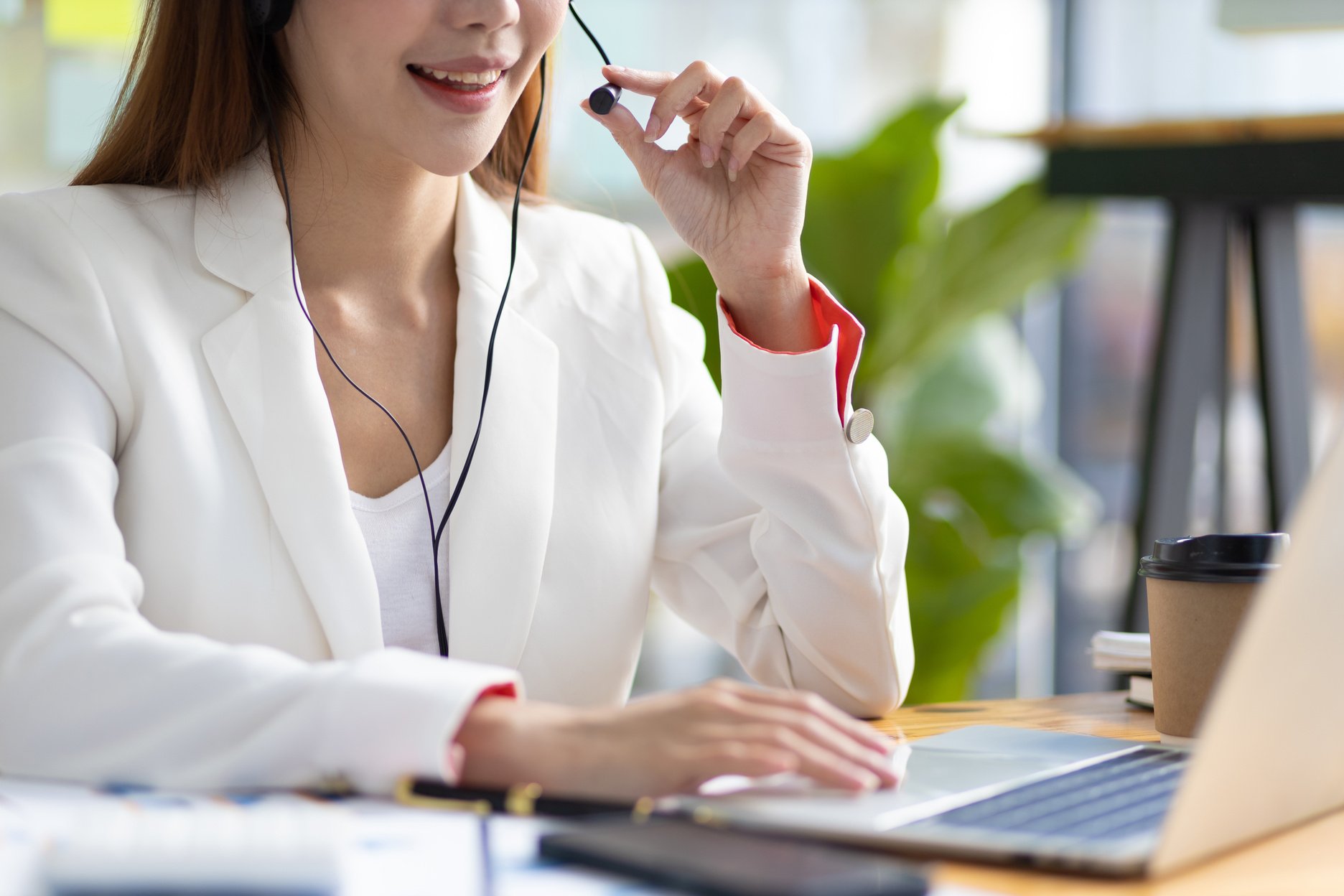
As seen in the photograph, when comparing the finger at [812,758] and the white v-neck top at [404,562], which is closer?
the finger at [812,758]

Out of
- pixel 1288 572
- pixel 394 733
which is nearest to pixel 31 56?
pixel 394 733

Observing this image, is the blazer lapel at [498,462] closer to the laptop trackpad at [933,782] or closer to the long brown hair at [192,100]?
the long brown hair at [192,100]

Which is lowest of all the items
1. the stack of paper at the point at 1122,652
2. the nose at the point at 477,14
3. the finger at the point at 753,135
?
the stack of paper at the point at 1122,652

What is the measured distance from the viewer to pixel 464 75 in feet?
4.22

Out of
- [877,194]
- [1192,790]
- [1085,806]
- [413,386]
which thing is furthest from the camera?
[877,194]

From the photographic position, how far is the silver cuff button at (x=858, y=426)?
122 centimetres

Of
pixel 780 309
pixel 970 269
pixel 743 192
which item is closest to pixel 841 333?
pixel 780 309

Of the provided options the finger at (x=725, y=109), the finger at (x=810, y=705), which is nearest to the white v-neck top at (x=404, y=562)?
the finger at (x=725, y=109)

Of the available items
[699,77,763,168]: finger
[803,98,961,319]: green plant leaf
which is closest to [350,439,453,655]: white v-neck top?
[699,77,763,168]: finger

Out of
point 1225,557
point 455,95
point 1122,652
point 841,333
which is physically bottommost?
point 1122,652

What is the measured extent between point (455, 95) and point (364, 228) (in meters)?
0.19

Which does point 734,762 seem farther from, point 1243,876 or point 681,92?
point 681,92

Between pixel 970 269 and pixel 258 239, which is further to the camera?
pixel 970 269

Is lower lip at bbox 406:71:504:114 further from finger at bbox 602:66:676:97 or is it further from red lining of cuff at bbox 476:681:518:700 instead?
red lining of cuff at bbox 476:681:518:700
